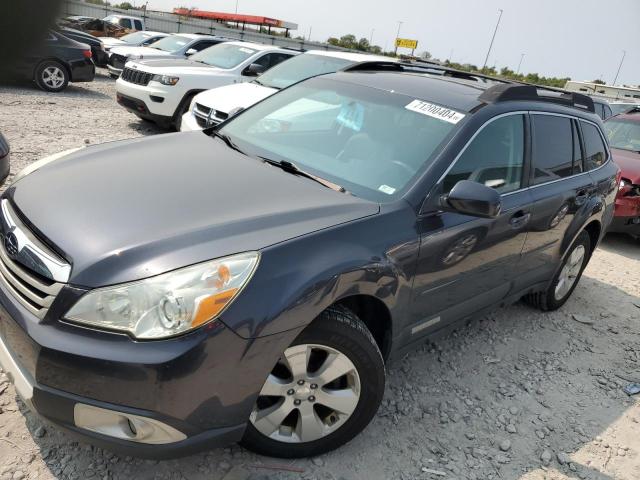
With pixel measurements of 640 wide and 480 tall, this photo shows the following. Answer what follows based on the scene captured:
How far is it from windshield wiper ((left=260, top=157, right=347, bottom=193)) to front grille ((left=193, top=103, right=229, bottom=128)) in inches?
160

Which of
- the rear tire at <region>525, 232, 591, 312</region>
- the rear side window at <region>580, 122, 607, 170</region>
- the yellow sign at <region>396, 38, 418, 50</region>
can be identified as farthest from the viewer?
the yellow sign at <region>396, 38, 418, 50</region>

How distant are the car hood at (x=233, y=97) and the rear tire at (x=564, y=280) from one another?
13.2 feet

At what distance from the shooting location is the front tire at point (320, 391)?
226 cm

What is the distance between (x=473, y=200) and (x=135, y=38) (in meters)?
15.3

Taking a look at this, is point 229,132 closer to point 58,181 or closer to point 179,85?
point 58,181

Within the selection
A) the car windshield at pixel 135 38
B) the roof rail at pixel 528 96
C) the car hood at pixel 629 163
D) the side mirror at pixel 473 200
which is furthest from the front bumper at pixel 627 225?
the car windshield at pixel 135 38

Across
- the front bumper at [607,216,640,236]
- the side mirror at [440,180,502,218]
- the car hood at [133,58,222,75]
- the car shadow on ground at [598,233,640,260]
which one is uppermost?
the side mirror at [440,180,502,218]

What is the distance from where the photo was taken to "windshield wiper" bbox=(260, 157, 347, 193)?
108 inches

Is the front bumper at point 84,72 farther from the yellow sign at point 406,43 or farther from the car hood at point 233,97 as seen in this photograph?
the yellow sign at point 406,43

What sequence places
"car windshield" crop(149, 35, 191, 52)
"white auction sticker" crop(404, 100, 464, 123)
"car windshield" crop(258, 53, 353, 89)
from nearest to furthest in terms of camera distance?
1. "white auction sticker" crop(404, 100, 464, 123)
2. "car windshield" crop(258, 53, 353, 89)
3. "car windshield" crop(149, 35, 191, 52)

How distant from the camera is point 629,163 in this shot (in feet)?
22.8

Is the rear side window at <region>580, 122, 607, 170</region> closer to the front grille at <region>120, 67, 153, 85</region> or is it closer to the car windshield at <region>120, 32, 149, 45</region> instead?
the front grille at <region>120, 67, 153, 85</region>

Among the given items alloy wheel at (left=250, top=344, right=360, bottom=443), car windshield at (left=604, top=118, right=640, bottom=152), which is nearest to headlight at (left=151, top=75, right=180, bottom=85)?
car windshield at (left=604, top=118, right=640, bottom=152)

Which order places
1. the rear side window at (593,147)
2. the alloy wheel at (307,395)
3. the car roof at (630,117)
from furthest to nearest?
the car roof at (630,117)
the rear side window at (593,147)
the alloy wheel at (307,395)
